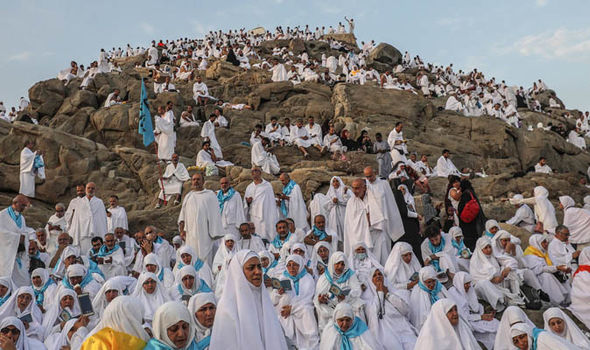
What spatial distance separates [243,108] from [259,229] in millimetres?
10811

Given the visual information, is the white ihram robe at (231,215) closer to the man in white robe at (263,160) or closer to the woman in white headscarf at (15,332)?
the man in white robe at (263,160)

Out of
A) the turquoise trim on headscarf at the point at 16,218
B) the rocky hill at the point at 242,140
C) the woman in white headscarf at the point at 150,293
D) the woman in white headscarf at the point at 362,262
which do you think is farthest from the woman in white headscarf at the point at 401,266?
the turquoise trim on headscarf at the point at 16,218

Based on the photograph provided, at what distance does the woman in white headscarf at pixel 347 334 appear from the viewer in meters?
5.46

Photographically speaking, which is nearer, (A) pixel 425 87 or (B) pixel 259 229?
(B) pixel 259 229

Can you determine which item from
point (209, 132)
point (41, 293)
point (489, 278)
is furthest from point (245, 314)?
point (209, 132)

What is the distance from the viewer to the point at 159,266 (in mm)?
8125

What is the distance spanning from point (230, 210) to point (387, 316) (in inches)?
190

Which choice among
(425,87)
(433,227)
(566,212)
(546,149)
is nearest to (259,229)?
(433,227)

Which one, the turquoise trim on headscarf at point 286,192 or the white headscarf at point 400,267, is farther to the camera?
the turquoise trim on headscarf at point 286,192

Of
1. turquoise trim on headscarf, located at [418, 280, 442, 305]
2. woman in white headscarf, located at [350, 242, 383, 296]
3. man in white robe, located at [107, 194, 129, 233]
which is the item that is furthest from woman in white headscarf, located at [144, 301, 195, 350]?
man in white robe, located at [107, 194, 129, 233]

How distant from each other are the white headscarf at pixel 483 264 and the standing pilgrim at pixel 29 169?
11.8 m

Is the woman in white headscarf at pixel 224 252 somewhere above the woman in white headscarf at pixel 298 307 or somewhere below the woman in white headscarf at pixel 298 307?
above

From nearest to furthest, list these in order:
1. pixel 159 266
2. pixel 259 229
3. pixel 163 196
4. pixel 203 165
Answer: pixel 159 266, pixel 259 229, pixel 163 196, pixel 203 165

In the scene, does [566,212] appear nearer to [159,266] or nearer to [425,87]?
[159,266]
